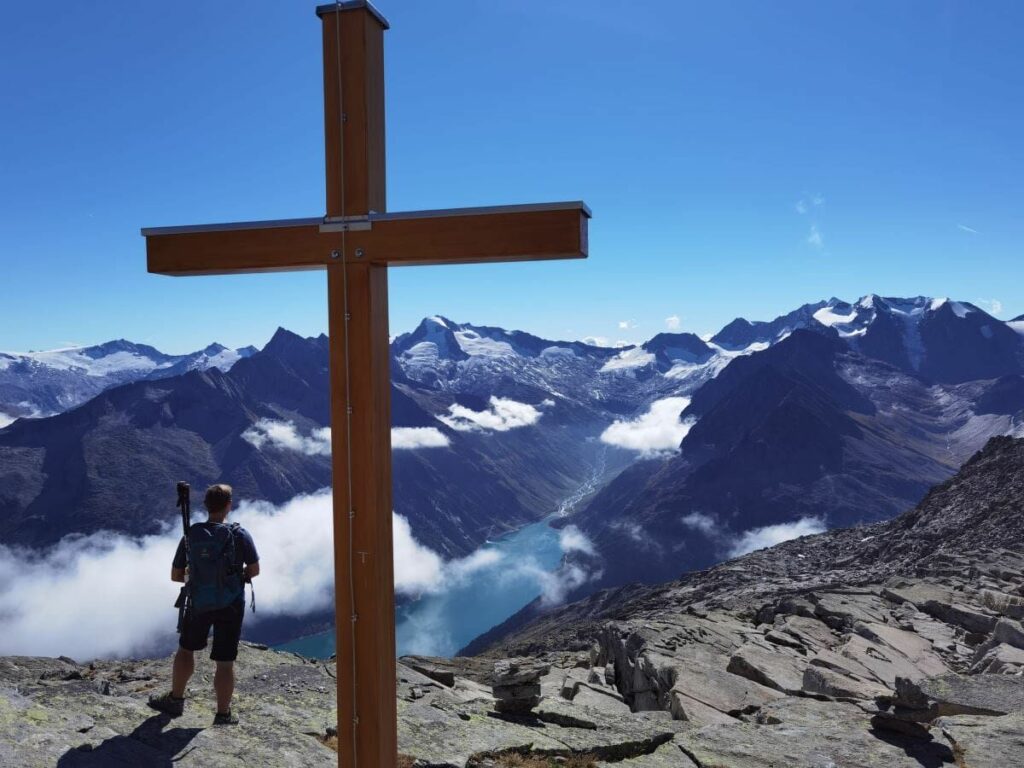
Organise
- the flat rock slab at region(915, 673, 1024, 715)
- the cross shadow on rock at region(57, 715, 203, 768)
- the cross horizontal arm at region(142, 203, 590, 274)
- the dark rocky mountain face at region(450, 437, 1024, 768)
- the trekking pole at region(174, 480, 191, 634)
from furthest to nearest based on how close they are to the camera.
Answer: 1. the flat rock slab at region(915, 673, 1024, 715)
2. the dark rocky mountain face at region(450, 437, 1024, 768)
3. the trekking pole at region(174, 480, 191, 634)
4. the cross shadow on rock at region(57, 715, 203, 768)
5. the cross horizontal arm at region(142, 203, 590, 274)

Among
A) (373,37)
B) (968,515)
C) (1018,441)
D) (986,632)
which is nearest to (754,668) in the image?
(986,632)

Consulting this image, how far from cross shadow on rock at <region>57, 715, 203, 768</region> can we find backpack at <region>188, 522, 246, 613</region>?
4.23 ft

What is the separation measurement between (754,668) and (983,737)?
6.88m

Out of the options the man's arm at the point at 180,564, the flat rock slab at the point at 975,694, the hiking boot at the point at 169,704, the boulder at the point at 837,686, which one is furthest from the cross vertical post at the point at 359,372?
the boulder at the point at 837,686

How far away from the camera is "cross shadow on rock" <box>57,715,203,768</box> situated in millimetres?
7105

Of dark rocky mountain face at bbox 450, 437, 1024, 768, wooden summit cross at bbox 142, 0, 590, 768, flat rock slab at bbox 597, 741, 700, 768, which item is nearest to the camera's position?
wooden summit cross at bbox 142, 0, 590, 768

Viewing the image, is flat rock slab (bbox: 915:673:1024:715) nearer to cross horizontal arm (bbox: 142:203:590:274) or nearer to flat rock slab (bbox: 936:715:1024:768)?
flat rock slab (bbox: 936:715:1024:768)

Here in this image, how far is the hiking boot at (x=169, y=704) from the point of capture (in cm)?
895

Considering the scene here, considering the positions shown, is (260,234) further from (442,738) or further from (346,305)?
(442,738)

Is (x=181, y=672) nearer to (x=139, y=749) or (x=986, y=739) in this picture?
(x=139, y=749)

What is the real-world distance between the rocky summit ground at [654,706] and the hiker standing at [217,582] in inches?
20.1

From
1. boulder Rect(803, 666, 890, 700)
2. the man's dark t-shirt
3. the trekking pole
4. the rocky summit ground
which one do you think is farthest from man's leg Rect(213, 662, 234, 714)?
boulder Rect(803, 666, 890, 700)

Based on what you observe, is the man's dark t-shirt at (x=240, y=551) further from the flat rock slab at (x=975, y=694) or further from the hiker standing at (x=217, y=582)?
the flat rock slab at (x=975, y=694)

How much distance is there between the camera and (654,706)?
1578 cm
